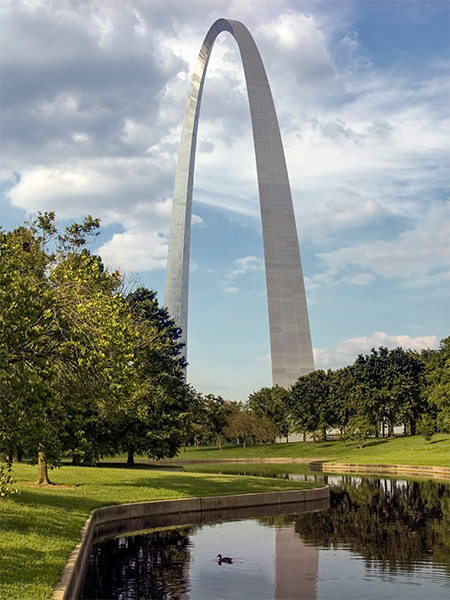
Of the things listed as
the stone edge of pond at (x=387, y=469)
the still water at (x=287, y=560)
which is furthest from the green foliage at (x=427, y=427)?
the still water at (x=287, y=560)

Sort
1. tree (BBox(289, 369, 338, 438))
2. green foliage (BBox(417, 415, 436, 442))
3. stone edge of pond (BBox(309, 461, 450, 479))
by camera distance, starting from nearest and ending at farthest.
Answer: stone edge of pond (BBox(309, 461, 450, 479)) < green foliage (BBox(417, 415, 436, 442)) < tree (BBox(289, 369, 338, 438))

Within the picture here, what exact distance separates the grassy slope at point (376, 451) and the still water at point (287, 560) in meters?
24.6

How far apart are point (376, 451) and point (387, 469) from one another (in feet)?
49.1

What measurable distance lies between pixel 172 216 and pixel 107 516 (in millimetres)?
48784

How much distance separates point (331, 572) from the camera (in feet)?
38.4

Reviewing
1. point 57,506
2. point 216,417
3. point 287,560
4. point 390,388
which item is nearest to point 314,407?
point 390,388

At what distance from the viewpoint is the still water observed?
34.8 feet

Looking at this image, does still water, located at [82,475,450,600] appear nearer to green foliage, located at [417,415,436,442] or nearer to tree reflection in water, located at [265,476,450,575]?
tree reflection in water, located at [265,476,450,575]

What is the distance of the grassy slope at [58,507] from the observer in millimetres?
9516

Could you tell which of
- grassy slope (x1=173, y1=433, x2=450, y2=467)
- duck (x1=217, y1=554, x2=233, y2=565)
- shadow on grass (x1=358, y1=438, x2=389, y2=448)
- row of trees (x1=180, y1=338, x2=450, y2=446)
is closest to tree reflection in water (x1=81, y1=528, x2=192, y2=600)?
duck (x1=217, y1=554, x2=233, y2=565)

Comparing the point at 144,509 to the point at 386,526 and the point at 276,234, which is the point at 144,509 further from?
the point at 276,234

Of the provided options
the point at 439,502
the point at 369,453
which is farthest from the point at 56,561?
the point at 369,453

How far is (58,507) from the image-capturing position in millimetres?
16297

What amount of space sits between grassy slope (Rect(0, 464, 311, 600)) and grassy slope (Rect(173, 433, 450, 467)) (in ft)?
68.8
